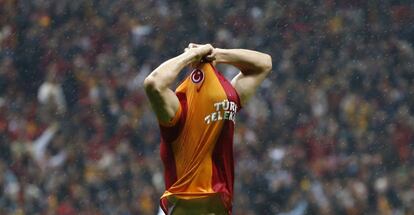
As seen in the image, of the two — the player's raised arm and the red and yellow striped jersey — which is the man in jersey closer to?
the red and yellow striped jersey

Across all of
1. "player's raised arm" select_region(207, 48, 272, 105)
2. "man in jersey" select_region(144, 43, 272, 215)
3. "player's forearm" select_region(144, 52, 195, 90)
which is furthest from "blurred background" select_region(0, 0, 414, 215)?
"player's forearm" select_region(144, 52, 195, 90)

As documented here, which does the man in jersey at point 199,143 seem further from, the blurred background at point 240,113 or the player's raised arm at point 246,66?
the blurred background at point 240,113

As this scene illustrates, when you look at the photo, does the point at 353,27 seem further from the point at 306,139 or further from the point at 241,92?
the point at 241,92

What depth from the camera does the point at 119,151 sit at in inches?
413

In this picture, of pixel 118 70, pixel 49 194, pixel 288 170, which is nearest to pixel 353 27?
pixel 288 170

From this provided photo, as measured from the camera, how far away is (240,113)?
10320 millimetres

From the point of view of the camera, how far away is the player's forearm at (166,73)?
4797 mm

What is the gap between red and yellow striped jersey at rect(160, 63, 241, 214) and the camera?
502 cm

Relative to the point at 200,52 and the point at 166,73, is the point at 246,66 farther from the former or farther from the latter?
the point at 166,73

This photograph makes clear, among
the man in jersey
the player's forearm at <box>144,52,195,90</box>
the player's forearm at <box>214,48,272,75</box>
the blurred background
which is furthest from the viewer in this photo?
the blurred background

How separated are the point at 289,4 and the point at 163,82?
6.00 metres

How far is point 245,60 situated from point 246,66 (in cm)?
4

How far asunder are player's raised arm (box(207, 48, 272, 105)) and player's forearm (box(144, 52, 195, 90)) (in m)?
0.21

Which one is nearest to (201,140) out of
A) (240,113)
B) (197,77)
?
(197,77)
